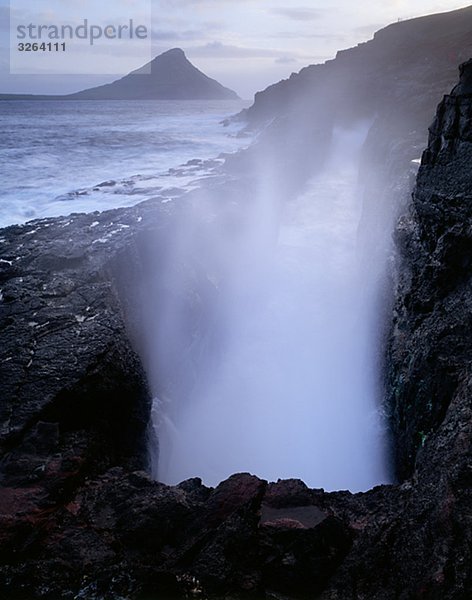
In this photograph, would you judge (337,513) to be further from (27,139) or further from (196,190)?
(27,139)

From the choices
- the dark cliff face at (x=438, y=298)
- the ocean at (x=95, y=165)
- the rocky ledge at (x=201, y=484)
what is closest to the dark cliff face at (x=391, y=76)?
the ocean at (x=95, y=165)

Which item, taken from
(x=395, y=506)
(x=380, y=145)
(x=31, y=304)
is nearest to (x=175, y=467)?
(x=31, y=304)

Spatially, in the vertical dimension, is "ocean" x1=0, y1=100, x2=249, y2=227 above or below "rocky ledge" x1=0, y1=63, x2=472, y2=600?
above

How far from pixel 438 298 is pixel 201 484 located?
432 centimetres

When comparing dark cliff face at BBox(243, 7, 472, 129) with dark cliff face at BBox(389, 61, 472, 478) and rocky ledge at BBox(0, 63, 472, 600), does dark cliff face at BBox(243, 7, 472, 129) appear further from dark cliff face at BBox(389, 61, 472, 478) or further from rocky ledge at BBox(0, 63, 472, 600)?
rocky ledge at BBox(0, 63, 472, 600)

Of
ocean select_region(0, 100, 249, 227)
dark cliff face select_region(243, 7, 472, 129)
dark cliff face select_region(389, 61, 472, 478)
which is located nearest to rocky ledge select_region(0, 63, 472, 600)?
dark cliff face select_region(389, 61, 472, 478)

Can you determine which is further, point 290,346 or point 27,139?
point 27,139

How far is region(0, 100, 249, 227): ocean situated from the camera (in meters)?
16.5

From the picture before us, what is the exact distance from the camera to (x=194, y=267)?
11.4 m

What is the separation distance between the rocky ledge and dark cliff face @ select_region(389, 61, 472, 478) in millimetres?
30

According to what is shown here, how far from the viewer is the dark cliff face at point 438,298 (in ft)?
19.3

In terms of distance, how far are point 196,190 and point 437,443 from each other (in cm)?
1111

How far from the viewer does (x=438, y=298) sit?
270 inches

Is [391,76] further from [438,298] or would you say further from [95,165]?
[438,298]
